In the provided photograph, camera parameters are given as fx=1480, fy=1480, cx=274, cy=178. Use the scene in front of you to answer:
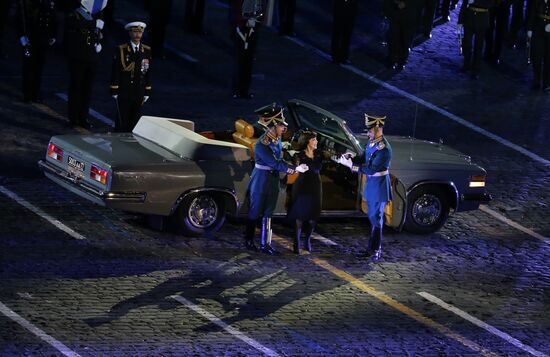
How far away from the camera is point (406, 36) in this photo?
2625 centimetres

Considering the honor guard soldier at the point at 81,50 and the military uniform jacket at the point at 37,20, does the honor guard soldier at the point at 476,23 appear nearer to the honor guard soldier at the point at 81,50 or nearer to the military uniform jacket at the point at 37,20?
the honor guard soldier at the point at 81,50

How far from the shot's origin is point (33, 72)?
21969 mm

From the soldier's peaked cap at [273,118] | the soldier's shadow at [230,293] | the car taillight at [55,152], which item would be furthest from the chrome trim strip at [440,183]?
the car taillight at [55,152]

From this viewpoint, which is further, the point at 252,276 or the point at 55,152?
the point at 55,152

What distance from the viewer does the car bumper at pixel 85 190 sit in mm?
15969

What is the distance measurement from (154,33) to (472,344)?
42.0 feet

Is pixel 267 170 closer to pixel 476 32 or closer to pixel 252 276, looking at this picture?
pixel 252 276

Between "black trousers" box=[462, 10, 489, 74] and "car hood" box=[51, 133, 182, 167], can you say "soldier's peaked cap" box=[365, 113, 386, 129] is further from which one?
"black trousers" box=[462, 10, 489, 74]

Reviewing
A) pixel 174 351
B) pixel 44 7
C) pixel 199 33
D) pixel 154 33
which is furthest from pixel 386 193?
pixel 199 33

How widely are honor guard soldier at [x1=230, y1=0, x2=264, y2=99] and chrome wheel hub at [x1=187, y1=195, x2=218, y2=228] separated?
7.16m

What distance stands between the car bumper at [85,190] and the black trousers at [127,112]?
9.67 feet

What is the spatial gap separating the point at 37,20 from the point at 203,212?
6361 millimetres

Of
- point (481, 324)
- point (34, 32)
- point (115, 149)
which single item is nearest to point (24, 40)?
point (34, 32)

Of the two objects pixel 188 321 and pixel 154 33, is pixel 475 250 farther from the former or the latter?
pixel 154 33
